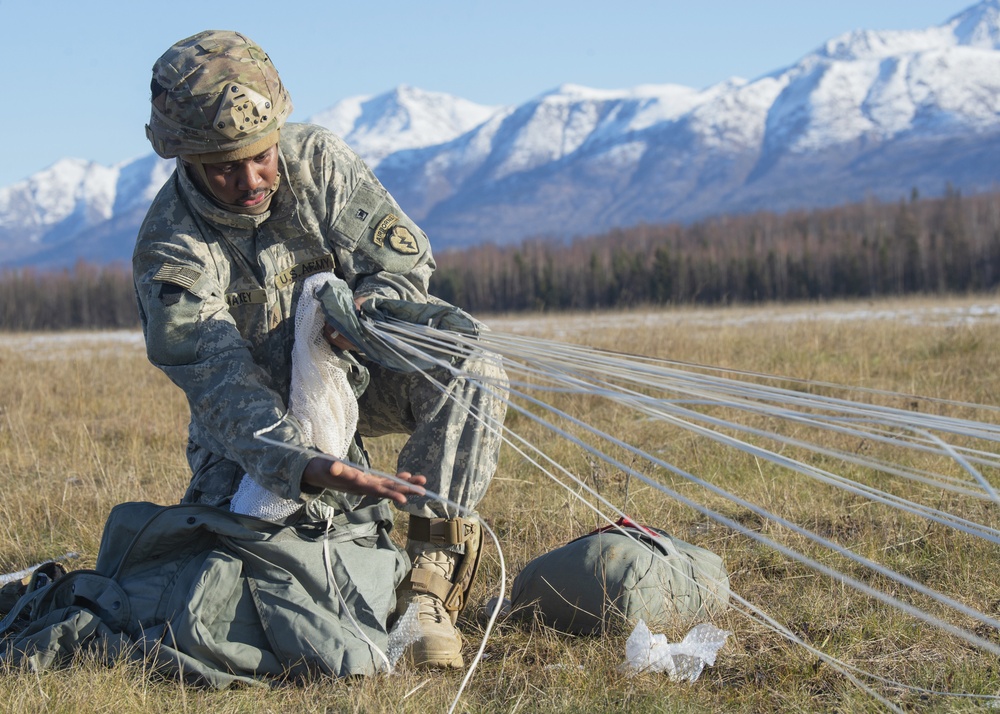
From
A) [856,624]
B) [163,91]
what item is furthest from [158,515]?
[856,624]

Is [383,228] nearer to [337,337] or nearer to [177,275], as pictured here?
[337,337]

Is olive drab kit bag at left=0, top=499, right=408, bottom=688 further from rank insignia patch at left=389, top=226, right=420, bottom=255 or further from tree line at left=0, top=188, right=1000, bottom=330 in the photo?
tree line at left=0, top=188, right=1000, bottom=330

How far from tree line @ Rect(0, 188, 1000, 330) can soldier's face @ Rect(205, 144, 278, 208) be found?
4996cm

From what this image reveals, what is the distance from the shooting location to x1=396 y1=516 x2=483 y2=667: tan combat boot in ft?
9.52

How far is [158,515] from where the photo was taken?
2816mm

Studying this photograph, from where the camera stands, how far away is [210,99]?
2.84 meters

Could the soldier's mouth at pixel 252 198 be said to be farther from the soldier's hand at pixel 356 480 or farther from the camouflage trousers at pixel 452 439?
the soldier's hand at pixel 356 480

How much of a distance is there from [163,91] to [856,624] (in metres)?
2.62

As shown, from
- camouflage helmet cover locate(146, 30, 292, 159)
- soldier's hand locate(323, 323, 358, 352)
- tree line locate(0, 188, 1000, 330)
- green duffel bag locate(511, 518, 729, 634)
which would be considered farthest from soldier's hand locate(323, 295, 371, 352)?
tree line locate(0, 188, 1000, 330)

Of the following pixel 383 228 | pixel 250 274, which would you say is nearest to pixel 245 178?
pixel 250 274

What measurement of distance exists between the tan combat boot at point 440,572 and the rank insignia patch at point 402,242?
89 centimetres

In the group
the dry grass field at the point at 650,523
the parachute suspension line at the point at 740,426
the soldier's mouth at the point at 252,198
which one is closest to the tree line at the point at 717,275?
the dry grass field at the point at 650,523

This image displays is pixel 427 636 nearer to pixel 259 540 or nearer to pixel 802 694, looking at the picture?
pixel 259 540

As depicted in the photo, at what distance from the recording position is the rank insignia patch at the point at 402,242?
3223 millimetres
